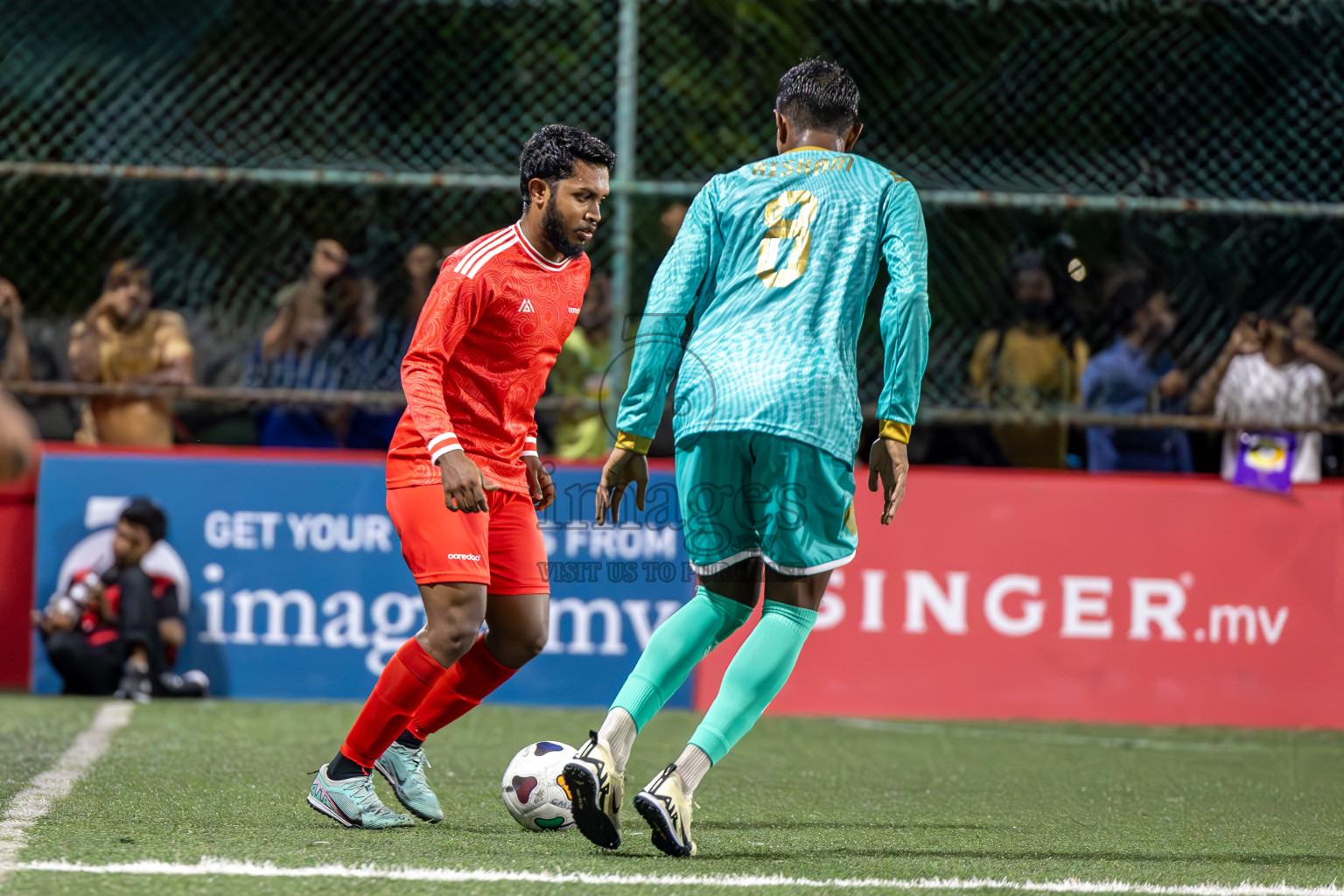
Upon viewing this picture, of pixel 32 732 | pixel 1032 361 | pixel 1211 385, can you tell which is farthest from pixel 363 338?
pixel 1211 385

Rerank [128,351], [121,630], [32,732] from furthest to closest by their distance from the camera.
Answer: [128,351] → [121,630] → [32,732]

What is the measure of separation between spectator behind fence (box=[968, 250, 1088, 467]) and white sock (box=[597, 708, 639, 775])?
4.28 m

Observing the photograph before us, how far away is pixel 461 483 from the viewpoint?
3963mm

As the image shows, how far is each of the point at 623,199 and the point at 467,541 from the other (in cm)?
365

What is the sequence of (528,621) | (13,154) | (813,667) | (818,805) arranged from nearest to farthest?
(528,621) < (818,805) < (813,667) < (13,154)

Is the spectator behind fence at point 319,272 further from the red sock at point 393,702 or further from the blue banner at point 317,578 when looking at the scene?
the red sock at point 393,702

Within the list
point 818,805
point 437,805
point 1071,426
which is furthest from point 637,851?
point 1071,426

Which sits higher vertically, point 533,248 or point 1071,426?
point 533,248

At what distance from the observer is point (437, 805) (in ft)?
14.5

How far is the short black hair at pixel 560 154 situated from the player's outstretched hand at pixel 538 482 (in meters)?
0.74

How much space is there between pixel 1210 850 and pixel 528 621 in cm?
191

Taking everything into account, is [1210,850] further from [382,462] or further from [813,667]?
[382,462]

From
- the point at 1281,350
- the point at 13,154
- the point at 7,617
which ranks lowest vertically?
the point at 7,617

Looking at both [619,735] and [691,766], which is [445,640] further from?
[691,766]
